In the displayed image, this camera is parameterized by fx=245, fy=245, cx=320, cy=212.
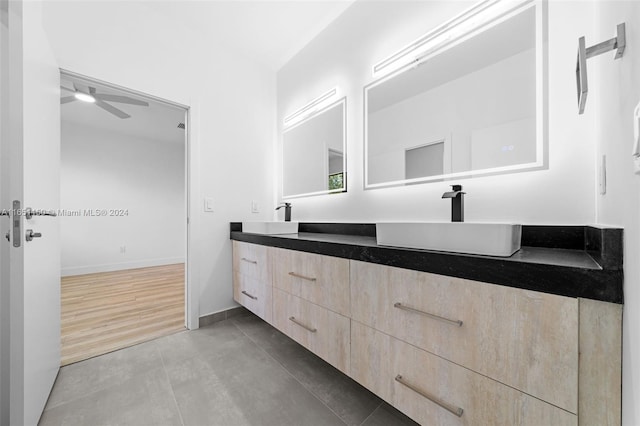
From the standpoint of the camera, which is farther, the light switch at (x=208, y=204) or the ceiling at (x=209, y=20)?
the light switch at (x=208, y=204)

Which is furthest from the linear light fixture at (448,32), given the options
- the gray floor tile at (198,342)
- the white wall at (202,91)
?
the gray floor tile at (198,342)

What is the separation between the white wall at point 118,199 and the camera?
398cm

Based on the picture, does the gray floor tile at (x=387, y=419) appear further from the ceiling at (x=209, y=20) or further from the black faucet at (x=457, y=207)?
the ceiling at (x=209, y=20)

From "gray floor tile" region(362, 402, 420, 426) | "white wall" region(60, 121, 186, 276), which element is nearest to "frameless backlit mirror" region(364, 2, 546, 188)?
"gray floor tile" region(362, 402, 420, 426)

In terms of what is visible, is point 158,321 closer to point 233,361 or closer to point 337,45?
point 233,361

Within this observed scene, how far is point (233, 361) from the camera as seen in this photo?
5.23 ft

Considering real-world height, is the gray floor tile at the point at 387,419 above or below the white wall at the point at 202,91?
below

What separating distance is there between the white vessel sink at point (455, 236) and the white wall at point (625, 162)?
241mm

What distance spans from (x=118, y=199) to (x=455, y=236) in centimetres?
542

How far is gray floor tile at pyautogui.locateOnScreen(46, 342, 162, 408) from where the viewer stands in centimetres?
133

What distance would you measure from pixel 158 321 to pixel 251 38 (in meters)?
2.70

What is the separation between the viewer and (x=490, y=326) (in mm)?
724

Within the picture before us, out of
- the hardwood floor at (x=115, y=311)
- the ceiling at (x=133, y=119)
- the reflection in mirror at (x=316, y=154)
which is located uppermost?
the ceiling at (x=133, y=119)

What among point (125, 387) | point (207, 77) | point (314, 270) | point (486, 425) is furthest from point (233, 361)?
point (207, 77)
